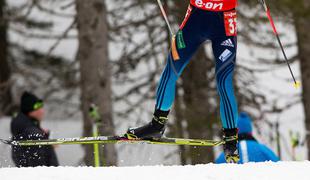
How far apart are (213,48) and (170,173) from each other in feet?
5.48

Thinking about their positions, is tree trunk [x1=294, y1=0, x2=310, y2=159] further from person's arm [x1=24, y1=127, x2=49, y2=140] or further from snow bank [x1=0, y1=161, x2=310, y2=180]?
snow bank [x1=0, y1=161, x2=310, y2=180]

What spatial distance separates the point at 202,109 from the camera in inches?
565

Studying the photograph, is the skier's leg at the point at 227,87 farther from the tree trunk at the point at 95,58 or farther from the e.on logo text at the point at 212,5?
the tree trunk at the point at 95,58

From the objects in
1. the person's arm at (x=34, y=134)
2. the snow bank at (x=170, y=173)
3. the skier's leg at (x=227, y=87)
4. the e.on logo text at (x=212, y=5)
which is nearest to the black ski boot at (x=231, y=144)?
the skier's leg at (x=227, y=87)

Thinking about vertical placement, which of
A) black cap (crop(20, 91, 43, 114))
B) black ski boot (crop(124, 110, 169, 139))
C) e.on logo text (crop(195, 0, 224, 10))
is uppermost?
e.on logo text (crop(195, 0, 224, 10))

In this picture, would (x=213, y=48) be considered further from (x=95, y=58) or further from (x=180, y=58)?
(x=95, y=58)

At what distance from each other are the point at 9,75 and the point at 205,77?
9.52 meters

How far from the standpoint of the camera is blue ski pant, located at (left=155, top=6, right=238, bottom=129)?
19.9ft

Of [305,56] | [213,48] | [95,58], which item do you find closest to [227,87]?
[213,48]

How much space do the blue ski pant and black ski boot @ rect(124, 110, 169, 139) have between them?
16 cm

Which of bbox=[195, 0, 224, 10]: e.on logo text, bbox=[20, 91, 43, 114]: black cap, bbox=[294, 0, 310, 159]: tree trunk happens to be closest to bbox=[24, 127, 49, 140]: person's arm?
bbox=[20, 91, 43, 114]: black cap

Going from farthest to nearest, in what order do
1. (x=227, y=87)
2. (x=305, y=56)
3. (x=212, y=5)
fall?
(x=305, y=56), (x=227, y=87), (x=212, y=5)

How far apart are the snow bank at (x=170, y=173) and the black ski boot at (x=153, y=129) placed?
3.55ft

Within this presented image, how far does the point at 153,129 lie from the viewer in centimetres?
640
